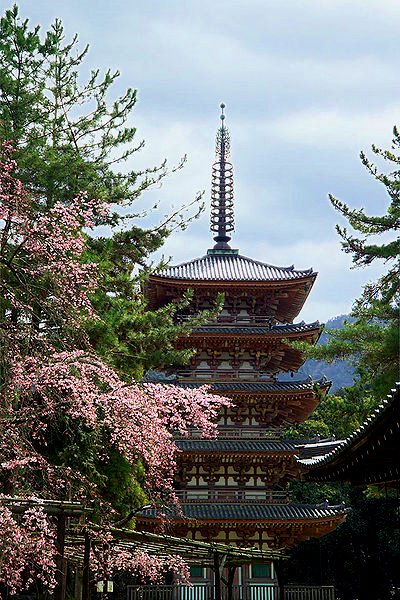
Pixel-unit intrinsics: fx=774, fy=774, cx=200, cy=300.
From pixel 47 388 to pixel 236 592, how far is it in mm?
12800

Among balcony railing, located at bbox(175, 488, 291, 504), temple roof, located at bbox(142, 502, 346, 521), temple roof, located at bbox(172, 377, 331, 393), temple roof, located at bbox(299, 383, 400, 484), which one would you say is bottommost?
temple roof, located at bbox(299, 383, 400, 484)

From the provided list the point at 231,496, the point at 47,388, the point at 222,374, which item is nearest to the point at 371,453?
the point at 47,388

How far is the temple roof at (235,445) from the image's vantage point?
906 inches

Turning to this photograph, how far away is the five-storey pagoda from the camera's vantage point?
75.2ft

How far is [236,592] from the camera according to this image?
72.7 feet

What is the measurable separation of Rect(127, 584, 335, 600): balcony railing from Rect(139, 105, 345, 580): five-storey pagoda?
1.73 ft

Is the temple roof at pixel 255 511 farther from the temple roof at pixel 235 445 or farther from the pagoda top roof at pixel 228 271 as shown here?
the pagoda top roof at pixel 228 271

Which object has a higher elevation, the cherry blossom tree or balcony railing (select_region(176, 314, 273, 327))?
balcony railing (select_region(176, 314, 273, 327))

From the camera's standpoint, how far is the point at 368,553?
35031mm

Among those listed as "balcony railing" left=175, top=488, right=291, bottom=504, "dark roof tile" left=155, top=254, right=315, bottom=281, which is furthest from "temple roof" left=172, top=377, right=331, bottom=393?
"dark roof tile" left=155, top=254, right=315, bottom=281

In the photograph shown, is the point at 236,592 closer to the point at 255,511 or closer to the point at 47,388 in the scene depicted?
the point at 255,511

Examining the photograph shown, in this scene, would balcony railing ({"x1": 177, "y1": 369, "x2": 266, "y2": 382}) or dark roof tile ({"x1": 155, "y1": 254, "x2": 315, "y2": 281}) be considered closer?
balcony railing ({"x1": 177, "y1": 369, "x2": 266, "y2": 382})

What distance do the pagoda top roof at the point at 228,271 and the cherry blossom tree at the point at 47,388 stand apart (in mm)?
11048

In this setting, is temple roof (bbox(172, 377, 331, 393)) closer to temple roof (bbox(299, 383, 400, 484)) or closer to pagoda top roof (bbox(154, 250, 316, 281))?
pagoda top roof (bbox(154, 250, 316, 281))
